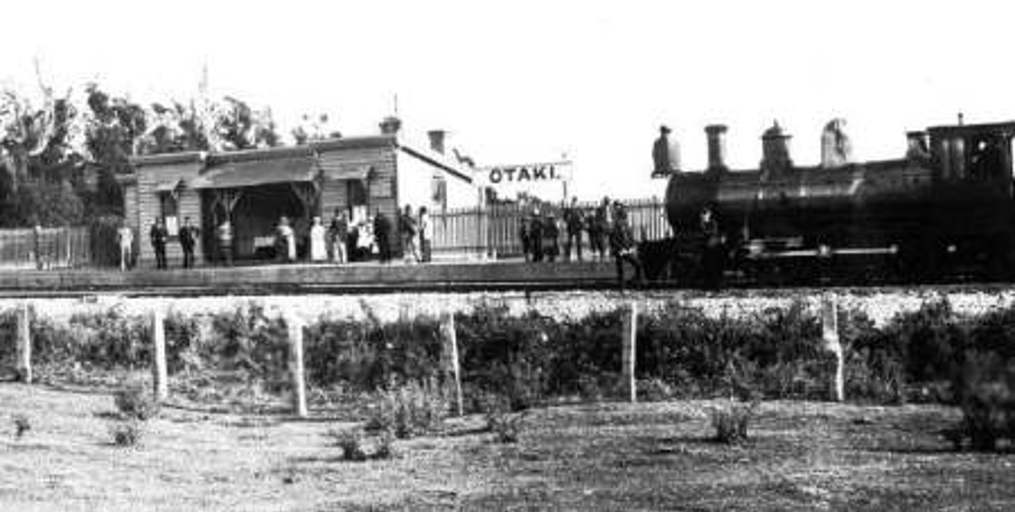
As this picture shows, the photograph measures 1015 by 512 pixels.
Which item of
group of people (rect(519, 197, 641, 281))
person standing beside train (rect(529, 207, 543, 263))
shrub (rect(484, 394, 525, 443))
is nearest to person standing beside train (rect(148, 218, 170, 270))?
group of people (rect(519, 197, 641, 281))

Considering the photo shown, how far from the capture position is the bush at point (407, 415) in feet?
35.2

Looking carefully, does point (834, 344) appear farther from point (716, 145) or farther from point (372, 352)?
point (716, 145)

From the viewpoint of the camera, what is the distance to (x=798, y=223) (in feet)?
68.5

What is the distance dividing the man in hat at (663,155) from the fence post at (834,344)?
10748mm

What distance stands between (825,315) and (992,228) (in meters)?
8.50

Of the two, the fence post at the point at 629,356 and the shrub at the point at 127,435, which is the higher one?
the fence post at the point at 629,356

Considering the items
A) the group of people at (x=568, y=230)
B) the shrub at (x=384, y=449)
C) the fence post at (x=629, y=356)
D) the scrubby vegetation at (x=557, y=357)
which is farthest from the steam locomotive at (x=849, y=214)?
the shrub at (x=384, y=449)

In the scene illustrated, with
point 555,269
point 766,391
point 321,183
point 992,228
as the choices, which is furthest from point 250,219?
point 766,391

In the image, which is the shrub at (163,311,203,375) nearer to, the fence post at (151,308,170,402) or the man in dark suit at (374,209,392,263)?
the fence post at (151,308,170,402)

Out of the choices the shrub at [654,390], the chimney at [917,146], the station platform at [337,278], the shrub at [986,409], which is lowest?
the shrub at [654,390]

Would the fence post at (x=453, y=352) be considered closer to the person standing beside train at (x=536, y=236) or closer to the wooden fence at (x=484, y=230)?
the person standing beside train at (x=536, y=236)

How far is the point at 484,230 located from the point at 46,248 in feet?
55.7

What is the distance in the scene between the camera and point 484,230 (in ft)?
113

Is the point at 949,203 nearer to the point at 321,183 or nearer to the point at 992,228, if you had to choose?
the point at 992,228
